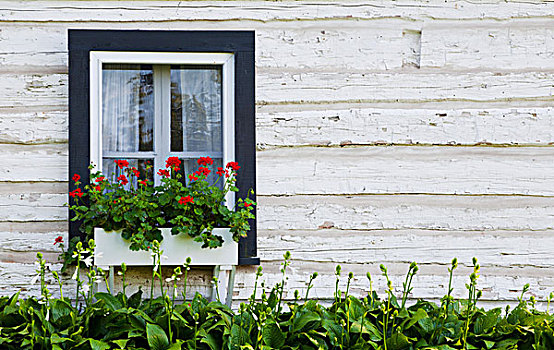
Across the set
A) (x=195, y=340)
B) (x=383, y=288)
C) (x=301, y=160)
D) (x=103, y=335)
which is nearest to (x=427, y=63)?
(x=301, y=160)

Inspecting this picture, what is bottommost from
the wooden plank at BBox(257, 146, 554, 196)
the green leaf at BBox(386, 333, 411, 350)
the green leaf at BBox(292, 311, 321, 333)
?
the green leaf at BBox(386, 333, 411, 350)

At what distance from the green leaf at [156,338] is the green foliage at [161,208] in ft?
1.25

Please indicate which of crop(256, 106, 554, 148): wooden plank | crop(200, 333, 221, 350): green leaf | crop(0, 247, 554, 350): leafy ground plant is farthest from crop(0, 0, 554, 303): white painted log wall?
crop(200, 333, 221, 350): green leaf

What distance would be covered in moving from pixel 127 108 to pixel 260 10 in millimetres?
757

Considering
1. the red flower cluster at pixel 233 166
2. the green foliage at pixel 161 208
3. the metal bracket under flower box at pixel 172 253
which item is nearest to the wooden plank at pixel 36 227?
the green foliage at pixel 161 208

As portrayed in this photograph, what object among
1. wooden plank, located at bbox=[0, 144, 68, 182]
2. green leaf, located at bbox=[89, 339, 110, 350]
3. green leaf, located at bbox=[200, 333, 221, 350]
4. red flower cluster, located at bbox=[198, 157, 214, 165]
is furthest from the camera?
wooden plank, located at bbox=[0, 144, 68, 182]

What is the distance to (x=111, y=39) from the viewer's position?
289 cm

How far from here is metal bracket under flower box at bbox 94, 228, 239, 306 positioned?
2.72 metres

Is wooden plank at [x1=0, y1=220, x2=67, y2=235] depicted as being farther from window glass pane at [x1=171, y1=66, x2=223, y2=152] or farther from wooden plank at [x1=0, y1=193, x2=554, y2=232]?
wooden plank at [x1=0, y1=193, x2=554, y2=232]

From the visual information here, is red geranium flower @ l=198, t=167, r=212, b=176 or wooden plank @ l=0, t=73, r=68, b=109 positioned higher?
wooden plank @ l=0, t=73, r=68, b=109

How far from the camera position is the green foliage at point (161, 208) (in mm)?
2689

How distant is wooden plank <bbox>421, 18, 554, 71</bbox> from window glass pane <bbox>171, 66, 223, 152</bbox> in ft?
3.22

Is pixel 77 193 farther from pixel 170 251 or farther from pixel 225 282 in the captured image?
pixel 225 282

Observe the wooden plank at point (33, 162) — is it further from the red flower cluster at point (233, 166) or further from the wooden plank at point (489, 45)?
the wooden plank at point (489, 45)
